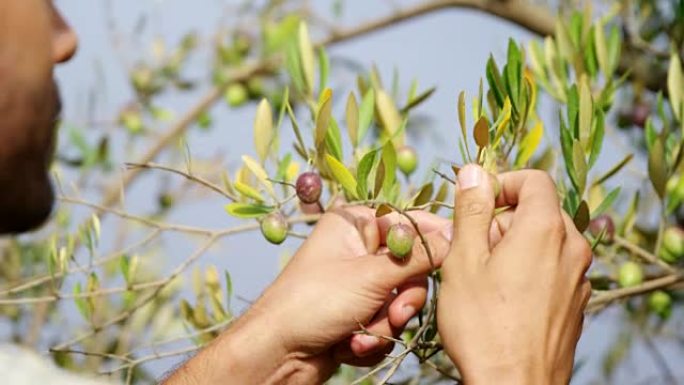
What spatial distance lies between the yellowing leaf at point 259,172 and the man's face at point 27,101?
309 millimetres

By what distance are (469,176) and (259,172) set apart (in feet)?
1.06

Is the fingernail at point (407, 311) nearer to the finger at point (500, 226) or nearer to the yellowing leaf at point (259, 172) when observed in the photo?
the finger at point (500, 226)

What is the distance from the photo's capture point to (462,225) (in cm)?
131

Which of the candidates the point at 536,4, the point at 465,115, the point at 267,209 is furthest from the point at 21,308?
the point at 465,115

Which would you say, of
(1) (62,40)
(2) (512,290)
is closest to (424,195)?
(2) (512,290)

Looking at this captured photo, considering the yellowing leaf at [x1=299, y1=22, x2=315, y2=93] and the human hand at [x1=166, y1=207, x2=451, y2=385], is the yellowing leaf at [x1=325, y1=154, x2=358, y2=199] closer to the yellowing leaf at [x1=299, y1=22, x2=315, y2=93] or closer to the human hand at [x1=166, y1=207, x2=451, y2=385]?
the human hand at [x1=166, y1=207, x2=451, y2=385]

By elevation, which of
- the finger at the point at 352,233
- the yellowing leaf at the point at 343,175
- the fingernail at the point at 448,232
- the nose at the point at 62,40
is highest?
the nose at the point at 62,40

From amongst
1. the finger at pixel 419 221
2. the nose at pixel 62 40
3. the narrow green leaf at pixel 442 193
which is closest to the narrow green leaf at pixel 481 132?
the finger at pixel 419 221

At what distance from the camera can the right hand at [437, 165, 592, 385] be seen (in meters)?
1.26

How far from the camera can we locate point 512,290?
4.16ft

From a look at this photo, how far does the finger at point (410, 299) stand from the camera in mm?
1443

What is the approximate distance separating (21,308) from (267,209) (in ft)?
6.71

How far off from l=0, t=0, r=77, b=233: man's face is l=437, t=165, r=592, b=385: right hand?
35 centimetres

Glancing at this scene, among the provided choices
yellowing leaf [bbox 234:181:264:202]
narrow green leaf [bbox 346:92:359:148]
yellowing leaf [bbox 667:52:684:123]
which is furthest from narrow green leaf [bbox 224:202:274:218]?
yellowing leaf [bbox 667:52:684:123]
